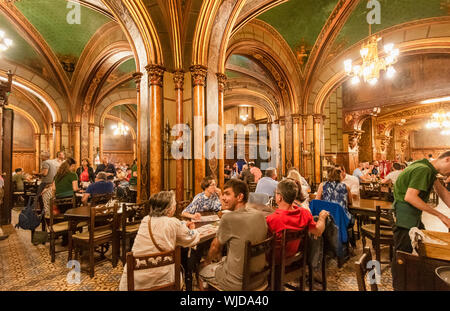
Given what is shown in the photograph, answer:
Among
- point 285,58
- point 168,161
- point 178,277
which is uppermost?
point 285,58

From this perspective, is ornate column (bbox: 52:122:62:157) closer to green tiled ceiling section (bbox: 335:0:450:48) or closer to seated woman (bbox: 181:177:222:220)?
seated woman (bbox: 181:177:222:220)

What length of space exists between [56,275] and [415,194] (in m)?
4.39

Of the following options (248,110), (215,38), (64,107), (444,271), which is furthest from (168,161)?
(248,110)

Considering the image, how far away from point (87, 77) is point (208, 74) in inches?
248

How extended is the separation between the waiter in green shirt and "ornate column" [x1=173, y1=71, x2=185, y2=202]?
3805 mm

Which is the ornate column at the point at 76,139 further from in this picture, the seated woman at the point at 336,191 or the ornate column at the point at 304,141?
the seated woman at the point at 336,191

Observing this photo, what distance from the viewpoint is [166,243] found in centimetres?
181

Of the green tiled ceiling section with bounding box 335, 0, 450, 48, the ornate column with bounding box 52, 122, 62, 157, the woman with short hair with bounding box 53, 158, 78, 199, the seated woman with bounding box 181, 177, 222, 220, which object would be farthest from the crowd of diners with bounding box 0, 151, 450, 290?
the ornate column with bounding box 52, 122, 62, 157

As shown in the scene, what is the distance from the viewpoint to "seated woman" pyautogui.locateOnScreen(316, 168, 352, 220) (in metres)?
3.49

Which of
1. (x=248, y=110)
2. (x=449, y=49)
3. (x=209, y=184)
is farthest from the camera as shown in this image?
(x=248, y=110)

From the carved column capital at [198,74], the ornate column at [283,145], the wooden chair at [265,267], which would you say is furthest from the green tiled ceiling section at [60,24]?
the wooden chair at [265,267]

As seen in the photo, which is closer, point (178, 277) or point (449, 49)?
point (178, 277)

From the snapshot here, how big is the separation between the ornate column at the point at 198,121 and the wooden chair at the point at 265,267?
123 inches
